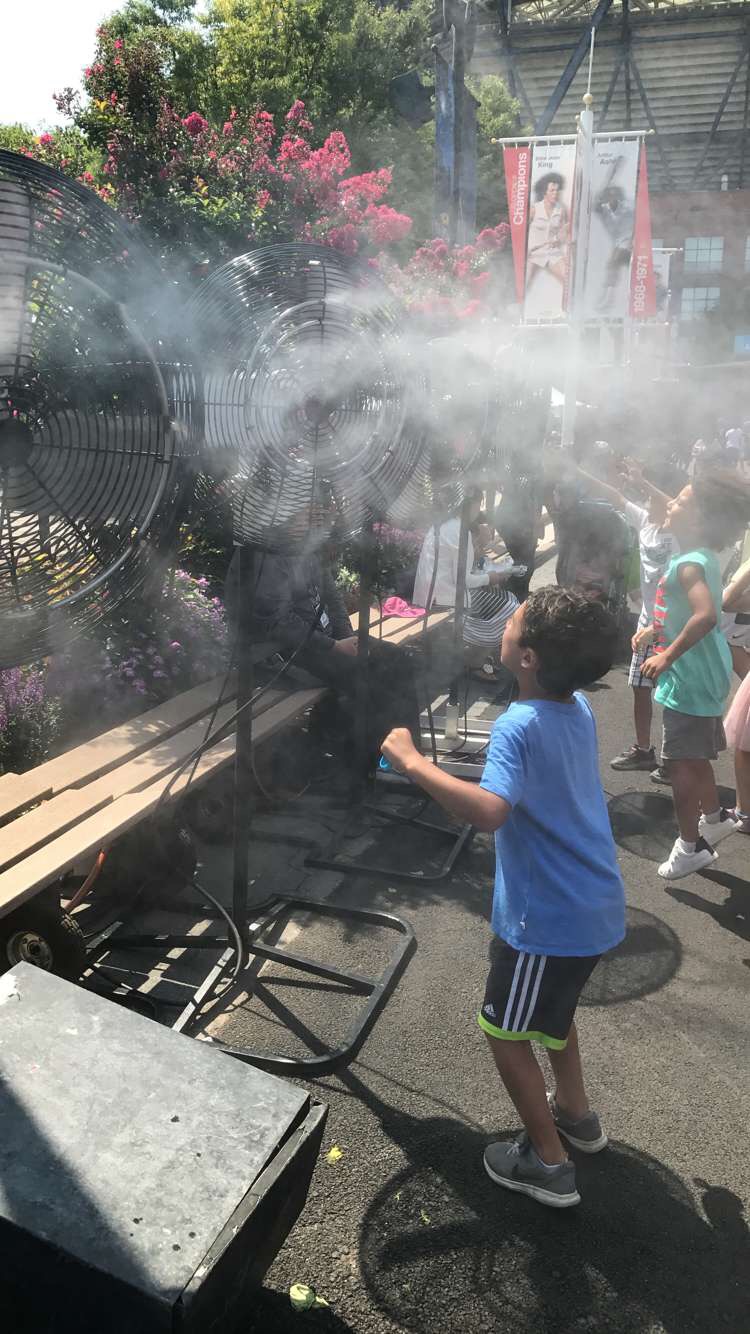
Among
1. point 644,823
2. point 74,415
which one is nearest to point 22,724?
point 74,415

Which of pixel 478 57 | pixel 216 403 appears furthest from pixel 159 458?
pixel 478 57

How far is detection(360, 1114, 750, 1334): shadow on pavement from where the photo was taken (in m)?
2.25

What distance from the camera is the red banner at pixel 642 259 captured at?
1059 cm

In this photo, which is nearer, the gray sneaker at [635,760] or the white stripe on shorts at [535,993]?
the white stripe on shorts at [535,993]

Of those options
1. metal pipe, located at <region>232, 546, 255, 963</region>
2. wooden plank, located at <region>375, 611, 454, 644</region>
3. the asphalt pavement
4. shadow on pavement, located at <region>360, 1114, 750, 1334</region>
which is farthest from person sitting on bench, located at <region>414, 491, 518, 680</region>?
shadow on pavement, located at <region>360, 1114, 750, 1334</region>

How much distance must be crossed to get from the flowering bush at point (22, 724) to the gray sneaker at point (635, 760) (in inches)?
130

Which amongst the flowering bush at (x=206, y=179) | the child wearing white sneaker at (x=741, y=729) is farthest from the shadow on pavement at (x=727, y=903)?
the flowering bush at (x=206, y=179)

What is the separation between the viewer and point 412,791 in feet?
17.6

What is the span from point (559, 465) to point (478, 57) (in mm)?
20389

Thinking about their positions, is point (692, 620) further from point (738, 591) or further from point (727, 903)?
point (727, 903)

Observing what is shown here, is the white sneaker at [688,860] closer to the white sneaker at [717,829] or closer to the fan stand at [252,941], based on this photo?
the white sneaker at [717,829]

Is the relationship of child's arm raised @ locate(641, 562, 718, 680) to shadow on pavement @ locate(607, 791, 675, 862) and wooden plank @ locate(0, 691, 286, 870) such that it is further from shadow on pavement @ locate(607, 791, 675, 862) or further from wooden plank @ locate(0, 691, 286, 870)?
wooden plank @ locate(0, 691, 286, 870)

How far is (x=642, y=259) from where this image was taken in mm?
14242

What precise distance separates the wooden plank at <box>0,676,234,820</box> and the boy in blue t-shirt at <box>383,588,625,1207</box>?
188cm
